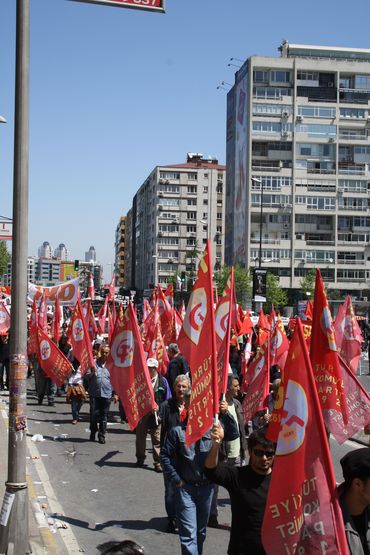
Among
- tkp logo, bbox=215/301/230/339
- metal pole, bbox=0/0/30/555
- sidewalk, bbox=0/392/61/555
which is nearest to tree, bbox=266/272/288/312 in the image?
tkp logo, bbox=215/301/230/339

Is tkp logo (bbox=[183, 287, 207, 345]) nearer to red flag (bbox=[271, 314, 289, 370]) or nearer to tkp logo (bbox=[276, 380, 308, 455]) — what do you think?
tkp logo (bbox=[276, 380, 308, 455])

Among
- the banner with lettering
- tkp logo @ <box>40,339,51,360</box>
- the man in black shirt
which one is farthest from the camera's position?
the banner with lettering

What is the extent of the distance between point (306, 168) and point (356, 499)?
3137 inches

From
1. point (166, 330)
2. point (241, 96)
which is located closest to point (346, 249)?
point (241, 96)

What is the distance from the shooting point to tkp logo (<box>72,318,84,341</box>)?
16.9 metres

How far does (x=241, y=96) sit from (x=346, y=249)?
19.3 meters

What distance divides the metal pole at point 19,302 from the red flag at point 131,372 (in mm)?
3089

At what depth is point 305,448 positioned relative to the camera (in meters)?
4.09

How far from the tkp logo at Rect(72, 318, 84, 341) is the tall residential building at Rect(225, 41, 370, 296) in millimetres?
62670

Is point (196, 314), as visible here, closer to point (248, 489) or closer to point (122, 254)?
point (248, 489)

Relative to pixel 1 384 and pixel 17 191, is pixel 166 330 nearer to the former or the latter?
pixel 1 384

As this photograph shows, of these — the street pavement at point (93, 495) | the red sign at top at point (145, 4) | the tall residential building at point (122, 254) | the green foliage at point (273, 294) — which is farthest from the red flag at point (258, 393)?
the tall residential building at point (122, 254)

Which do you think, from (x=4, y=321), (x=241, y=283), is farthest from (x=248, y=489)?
(x=241, y=283)

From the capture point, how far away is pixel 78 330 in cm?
1745
